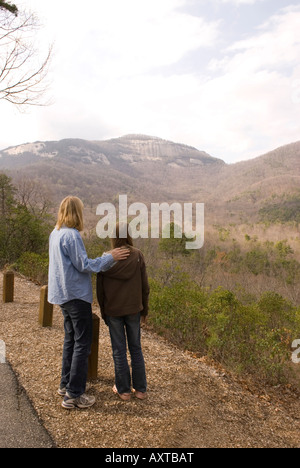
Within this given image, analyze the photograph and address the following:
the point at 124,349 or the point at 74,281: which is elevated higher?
the point at 74,281

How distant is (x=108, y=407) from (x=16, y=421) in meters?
0.79

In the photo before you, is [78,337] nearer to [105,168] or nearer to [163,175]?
[105,168]

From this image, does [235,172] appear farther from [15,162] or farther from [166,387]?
[166,387]

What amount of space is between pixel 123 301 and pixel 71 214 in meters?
0.92

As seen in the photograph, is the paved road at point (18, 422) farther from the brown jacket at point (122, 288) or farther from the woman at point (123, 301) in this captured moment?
the brown jacket at point (122, 288)

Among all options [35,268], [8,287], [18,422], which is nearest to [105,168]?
[35,268]

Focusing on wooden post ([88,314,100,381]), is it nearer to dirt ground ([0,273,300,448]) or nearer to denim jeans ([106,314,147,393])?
dirt ground ([0,273,300,448])

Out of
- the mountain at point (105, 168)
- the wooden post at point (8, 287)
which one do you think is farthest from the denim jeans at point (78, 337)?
the mountain at point (105, 168)

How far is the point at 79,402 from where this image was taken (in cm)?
319

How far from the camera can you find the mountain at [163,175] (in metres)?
Result: 100

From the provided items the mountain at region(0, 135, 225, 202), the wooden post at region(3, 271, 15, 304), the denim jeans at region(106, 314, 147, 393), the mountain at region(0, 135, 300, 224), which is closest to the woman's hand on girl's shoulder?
the denim jeans at region(106, 314, 147, 393)

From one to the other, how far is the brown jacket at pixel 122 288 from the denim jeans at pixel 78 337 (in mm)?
194

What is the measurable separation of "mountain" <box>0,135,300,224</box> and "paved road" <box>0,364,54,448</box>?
76453 millimetres

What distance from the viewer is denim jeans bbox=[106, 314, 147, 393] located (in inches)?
129
